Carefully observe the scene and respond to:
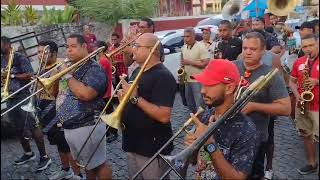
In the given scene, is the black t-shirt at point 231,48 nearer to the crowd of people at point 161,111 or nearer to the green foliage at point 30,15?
the crowd of people at point 161,111

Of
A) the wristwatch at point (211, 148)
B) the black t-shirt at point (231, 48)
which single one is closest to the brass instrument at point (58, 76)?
the wristwatch at point (211, 148)

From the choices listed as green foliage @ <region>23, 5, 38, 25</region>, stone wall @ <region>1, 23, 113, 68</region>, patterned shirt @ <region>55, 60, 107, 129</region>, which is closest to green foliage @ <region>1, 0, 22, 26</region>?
stone wall @ <region>1, 23, 113, 68</region>

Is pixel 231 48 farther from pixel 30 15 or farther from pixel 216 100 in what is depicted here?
pixel 30 15

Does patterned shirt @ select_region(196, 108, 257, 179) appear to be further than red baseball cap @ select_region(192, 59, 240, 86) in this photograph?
No

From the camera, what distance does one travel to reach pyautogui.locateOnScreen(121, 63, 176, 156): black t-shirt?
2.94 metres

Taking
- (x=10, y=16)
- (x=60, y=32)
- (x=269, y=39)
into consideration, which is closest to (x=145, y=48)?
(x=10, y=16)

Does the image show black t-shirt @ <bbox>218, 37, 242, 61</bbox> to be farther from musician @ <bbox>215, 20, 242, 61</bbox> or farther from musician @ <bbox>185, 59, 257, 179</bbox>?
musician @ <bbox>185, 59, 257, 179</bbox>

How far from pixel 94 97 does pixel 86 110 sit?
5.1 inches

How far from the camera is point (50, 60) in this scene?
4.41 m

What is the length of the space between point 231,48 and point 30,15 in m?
4.94

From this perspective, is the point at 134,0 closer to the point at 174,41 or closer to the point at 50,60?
the point at 174,41

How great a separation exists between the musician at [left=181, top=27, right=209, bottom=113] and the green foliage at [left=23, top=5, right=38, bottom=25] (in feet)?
11.4

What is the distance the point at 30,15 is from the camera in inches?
339

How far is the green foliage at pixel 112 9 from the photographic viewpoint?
446 inches
